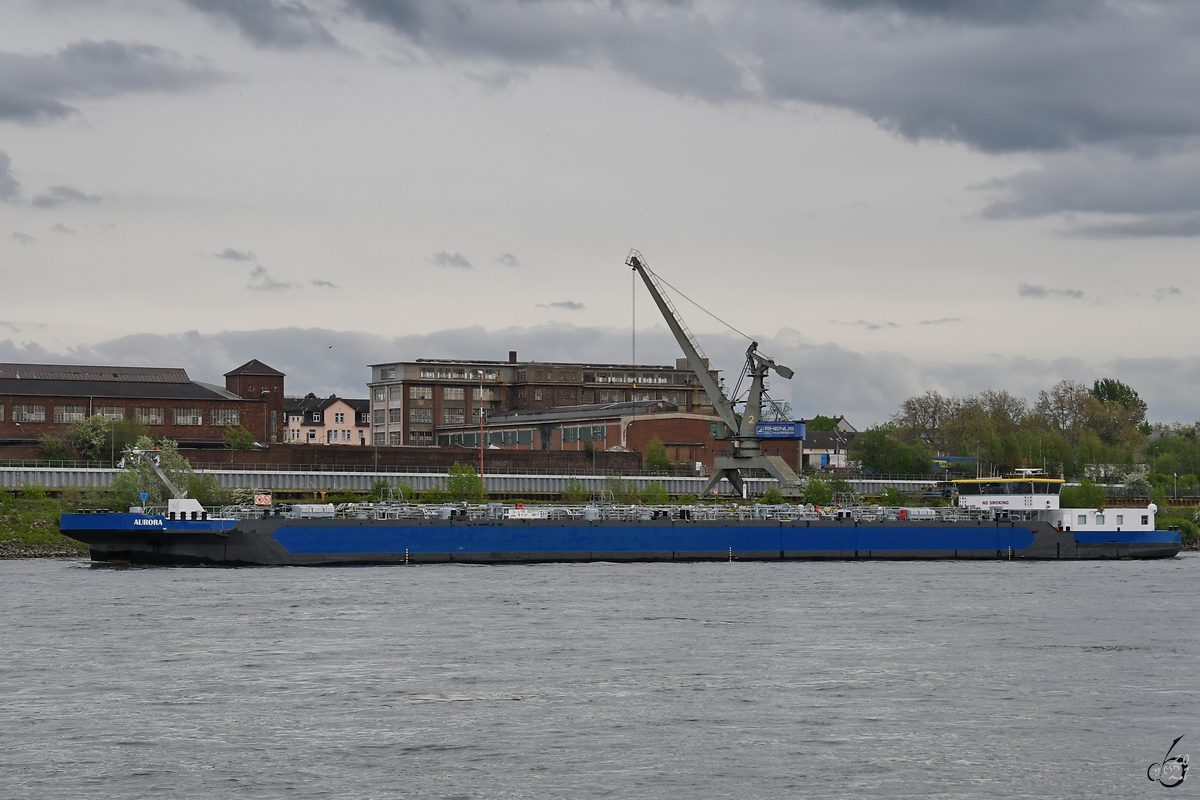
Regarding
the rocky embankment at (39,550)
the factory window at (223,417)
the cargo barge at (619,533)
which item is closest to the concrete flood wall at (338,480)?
the factory window at (223,417)

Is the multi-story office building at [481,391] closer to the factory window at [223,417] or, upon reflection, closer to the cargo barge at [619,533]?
the factory window at [223,417]

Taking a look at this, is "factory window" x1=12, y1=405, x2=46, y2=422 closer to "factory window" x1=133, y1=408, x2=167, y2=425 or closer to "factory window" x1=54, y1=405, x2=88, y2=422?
"factory window" x1=54, y1=405, x2=88, y2=422

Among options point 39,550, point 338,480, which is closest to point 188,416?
point 338,480

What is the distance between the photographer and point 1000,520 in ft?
260

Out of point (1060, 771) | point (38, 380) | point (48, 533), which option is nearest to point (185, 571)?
point (48, 533)

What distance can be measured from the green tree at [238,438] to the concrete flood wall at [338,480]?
6906 mm

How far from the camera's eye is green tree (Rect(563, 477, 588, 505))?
10988 centimetres

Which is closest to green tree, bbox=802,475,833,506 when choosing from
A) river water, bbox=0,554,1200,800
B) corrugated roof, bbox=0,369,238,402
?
corrugated roof, bbox=0,369,238,402

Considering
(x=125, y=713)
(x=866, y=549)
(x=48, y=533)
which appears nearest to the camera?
(x=125, y=713)

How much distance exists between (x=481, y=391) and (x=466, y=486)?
167 ft

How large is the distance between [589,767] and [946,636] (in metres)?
18.5

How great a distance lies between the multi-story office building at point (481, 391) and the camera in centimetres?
15575

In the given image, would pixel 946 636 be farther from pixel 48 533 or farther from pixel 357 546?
pixel 48 533

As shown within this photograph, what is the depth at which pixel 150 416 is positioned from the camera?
12312cm
